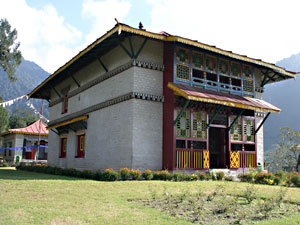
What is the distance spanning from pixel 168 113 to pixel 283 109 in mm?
106612

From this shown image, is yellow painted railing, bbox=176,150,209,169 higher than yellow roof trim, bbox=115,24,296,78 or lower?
lower

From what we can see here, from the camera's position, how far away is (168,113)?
1486cm

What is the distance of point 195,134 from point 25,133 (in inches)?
979

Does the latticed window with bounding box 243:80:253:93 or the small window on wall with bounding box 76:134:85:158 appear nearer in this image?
the latticed window with bounding box 243:80:253:93

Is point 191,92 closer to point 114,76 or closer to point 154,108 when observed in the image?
point 154,108

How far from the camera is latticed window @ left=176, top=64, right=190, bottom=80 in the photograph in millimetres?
15125

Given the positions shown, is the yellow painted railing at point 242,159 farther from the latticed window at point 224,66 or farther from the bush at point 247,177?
the latticed window at point 224,66

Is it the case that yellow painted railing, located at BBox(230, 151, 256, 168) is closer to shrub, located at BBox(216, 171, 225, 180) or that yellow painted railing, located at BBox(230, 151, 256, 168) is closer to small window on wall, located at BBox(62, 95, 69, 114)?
shrub, located at BBox(216, 171, 225, 180)

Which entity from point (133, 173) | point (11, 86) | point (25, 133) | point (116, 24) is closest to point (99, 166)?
point (133, 173)

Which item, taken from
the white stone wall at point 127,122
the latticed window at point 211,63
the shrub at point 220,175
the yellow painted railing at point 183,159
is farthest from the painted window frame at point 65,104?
the shrub at point 220,175

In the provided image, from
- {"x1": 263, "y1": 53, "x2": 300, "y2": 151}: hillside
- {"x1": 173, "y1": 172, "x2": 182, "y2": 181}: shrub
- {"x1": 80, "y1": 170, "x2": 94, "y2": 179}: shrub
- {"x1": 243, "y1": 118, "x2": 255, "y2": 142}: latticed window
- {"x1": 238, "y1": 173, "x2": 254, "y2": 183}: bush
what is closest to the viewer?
{"x1": 173, "y1": 172, "x2": 182, "y2": 181}: shrub

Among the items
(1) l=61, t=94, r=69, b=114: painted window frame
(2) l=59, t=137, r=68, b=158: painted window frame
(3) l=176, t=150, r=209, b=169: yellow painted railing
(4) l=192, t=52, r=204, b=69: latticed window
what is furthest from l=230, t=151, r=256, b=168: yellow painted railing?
(1) l=61, t=94, r=69, b=114: painted window frame

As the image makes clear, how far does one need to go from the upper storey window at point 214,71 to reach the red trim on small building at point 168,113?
0.38m

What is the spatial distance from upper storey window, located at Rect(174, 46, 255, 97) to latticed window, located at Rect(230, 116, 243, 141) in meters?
1.50
